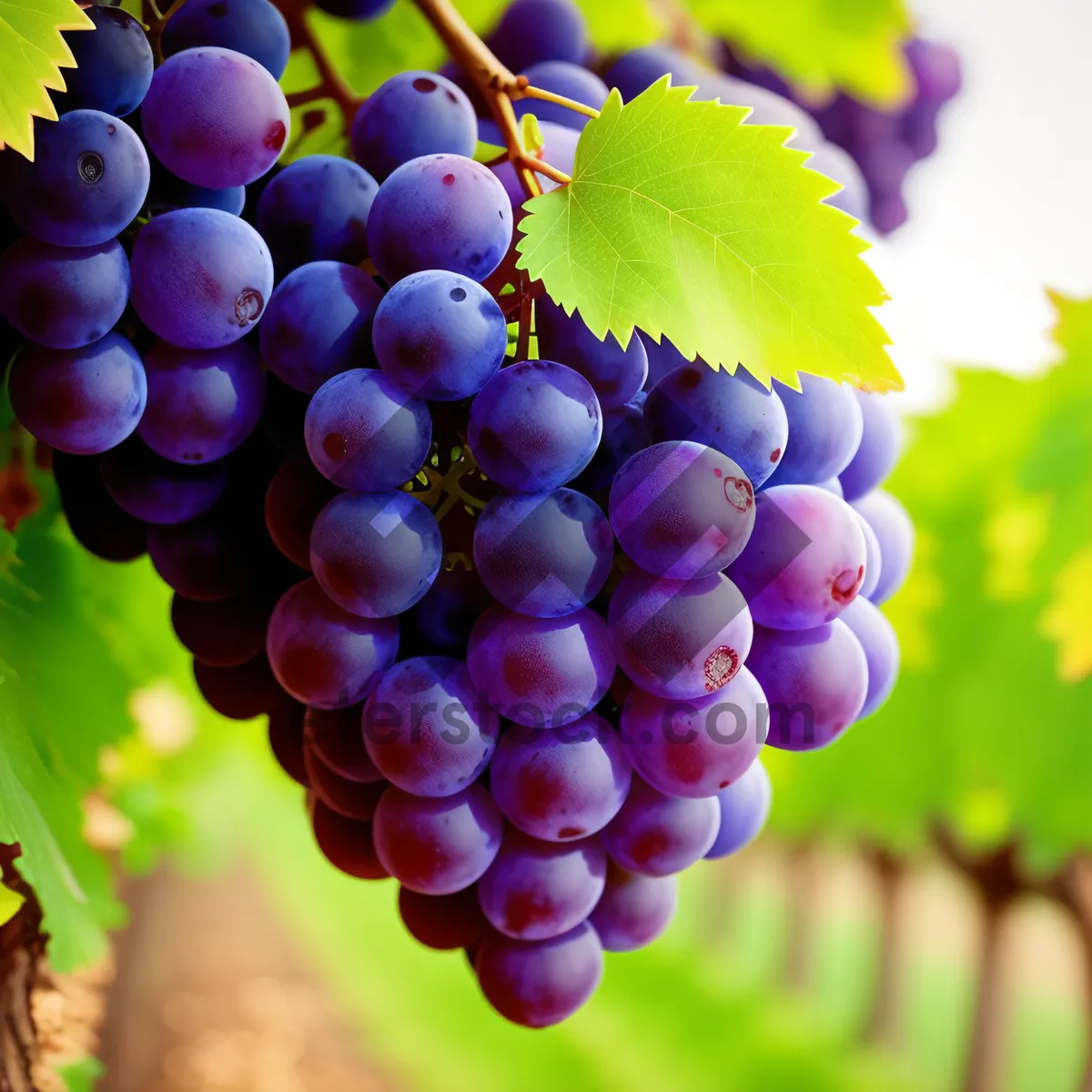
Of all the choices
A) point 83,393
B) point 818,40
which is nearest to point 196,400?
point 83,393

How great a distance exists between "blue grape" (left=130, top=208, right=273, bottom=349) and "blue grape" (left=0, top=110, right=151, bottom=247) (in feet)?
0.05

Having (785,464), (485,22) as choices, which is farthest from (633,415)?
(485,22)

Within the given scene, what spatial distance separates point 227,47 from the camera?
0.36 meters

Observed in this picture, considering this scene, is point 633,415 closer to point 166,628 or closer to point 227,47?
point 227,47

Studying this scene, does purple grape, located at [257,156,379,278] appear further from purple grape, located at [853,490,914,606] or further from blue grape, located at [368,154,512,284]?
purple grape, located at [853,490,914,606]

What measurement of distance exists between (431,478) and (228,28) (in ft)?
0.58

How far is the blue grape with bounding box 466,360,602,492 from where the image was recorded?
1.01 feet

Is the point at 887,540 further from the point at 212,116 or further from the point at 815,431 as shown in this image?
the point at 212,116

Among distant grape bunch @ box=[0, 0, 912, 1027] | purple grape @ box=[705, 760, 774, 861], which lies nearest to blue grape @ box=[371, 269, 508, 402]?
distant grape bunch @ box=[0, 0, 912, 1027]

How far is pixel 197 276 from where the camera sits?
1.05 ft

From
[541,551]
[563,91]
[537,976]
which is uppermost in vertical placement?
[563,91]

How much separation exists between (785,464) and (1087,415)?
72cm

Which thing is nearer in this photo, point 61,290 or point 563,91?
point 61,290

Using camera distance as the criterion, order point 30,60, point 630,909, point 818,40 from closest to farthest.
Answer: point 30,60 → point 630,909 → point 818,40
